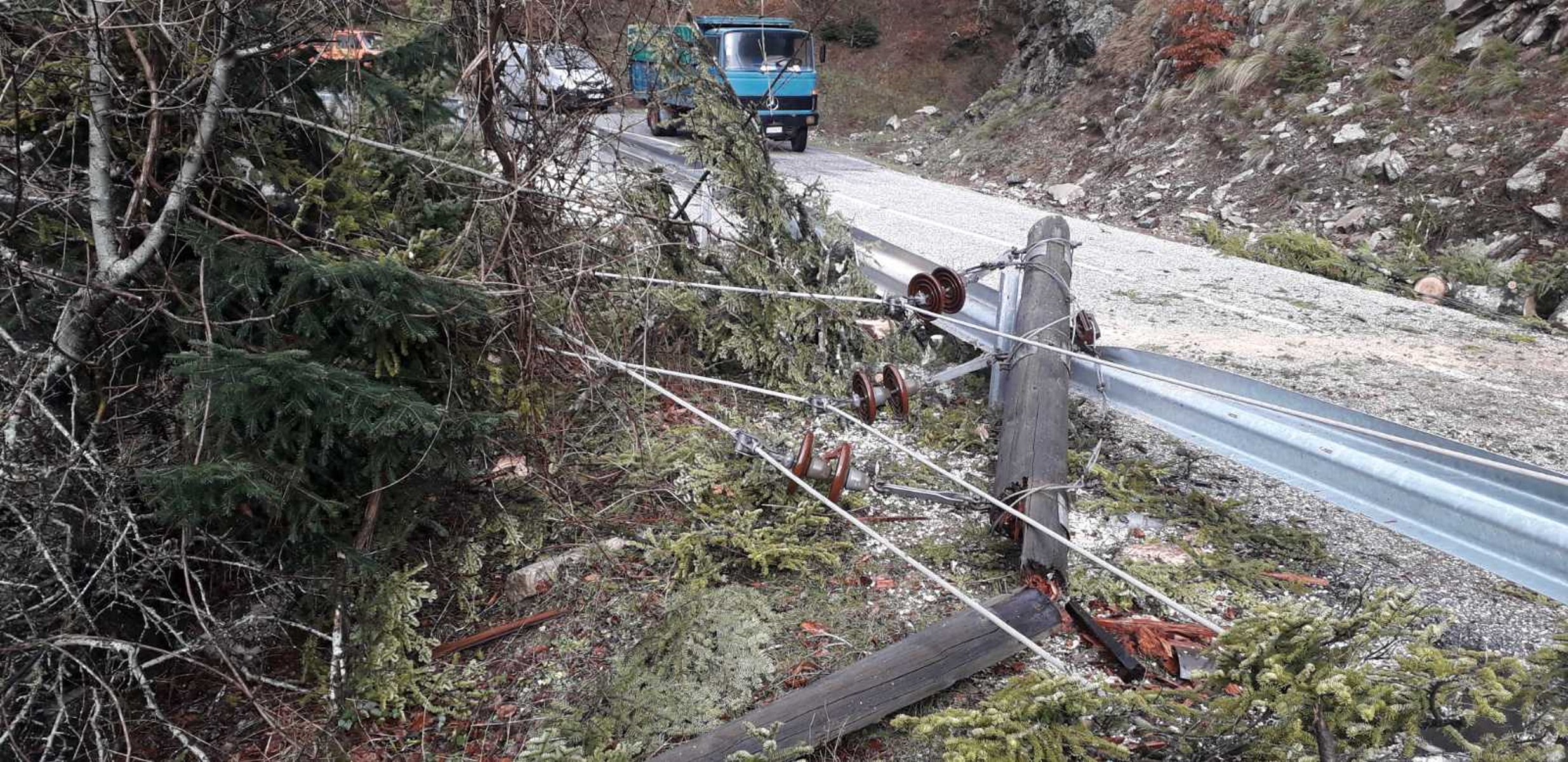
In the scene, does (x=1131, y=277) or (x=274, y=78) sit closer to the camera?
(x=274, y=78)

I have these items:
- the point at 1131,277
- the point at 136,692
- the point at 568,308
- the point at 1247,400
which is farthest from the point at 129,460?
the point at 1131,277

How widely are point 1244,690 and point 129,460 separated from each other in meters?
3.45

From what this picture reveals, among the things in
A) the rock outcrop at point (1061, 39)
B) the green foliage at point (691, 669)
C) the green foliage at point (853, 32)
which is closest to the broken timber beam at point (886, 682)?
the green foliage at point (691, 669)

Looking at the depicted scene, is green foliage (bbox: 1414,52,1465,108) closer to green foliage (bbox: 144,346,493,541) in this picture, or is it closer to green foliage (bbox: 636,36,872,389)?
green foliage (bbox: 636,36,872,389)

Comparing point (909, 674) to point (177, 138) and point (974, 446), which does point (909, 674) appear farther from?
point (177, 138)

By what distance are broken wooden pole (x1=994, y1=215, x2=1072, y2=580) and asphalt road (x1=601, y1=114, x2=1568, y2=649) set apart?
970 millimetres

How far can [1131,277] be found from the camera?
7969 mm

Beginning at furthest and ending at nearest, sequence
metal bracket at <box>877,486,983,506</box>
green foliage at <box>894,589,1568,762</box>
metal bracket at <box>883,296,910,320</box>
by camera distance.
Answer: metal bracket at <box>883,296,910,320</box>, metal bracket at <box>877,486,983,506</box>, green foliage at <box>894,589,1568,762</box>

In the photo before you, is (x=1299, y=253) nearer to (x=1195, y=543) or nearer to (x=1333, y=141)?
(x=1333, y=141)

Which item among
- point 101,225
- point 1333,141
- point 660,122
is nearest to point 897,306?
point 660,122

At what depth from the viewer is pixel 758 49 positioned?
1590cm

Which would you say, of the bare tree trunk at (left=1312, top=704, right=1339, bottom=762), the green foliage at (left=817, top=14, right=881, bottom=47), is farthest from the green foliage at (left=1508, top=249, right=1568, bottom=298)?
the green foliage at (left=817, top=14, right=881, bottom=47)

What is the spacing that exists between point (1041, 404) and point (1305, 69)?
11606 mm

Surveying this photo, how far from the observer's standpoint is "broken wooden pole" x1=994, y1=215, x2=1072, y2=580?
3.35 meters
